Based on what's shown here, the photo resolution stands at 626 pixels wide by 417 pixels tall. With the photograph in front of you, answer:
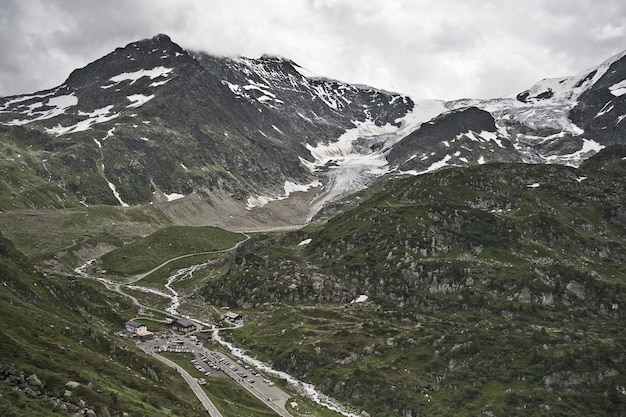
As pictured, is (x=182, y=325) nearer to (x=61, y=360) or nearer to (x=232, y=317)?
(x=232, y=317)

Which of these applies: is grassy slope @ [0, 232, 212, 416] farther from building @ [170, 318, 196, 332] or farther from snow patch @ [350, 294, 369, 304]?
snow patch @ [350, 294, 369, 304]

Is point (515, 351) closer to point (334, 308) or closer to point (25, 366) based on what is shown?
point (334, 308)

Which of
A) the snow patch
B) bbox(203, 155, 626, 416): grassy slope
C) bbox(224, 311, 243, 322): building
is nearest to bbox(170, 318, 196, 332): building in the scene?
bbox(203, 155, 626, 416): grassy slope

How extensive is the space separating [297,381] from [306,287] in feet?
208

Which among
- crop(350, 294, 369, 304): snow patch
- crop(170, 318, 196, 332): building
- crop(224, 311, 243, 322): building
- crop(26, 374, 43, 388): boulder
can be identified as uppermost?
crop(350, 294, 369, 304): snow patch

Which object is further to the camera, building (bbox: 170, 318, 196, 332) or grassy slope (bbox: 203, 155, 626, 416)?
building (bbox: 170, 318, 196, 332)

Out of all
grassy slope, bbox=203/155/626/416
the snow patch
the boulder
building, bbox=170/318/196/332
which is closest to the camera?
the boulder

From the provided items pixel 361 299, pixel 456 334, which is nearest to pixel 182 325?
pixel 361 299

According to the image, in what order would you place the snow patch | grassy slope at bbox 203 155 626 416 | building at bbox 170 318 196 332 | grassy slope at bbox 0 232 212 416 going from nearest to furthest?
grassy slope at bbox 0 232 212 416
grassy slope at bbox 203 155 626 416
building at bbox 170 318 196 332
the snow patch

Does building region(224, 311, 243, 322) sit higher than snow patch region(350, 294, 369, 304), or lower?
lower

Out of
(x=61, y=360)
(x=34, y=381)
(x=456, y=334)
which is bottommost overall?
(x=34, y=381)

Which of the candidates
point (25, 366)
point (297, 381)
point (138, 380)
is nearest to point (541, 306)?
point (297, 381)

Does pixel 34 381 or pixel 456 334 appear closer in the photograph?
pixel 34 381

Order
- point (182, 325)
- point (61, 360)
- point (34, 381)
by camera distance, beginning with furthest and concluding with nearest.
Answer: point (182, 325), point (61, 360), point (34, 381)
